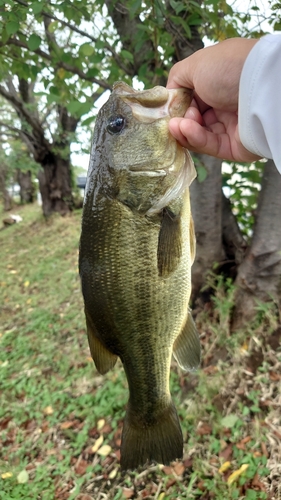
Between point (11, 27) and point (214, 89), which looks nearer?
point (214, 89)

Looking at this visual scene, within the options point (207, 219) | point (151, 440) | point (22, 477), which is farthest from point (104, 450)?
point (207, 219)

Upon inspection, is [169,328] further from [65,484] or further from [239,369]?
[65,484]

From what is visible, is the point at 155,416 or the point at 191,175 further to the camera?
the point at 155,416

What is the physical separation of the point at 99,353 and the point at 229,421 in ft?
6.37

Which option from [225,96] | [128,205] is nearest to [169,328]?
[128,205]

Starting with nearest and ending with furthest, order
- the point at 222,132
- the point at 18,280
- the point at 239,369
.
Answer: the point at 222,132 < the point at 239,369 < the point at 18,280

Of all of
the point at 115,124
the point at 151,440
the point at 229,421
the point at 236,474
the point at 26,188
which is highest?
the point at 115,124

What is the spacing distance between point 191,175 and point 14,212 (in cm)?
1723

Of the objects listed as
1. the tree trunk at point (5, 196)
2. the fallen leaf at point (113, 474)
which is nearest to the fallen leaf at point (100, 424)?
the fallen leaf at point (113, 474)

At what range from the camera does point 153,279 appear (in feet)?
5.61

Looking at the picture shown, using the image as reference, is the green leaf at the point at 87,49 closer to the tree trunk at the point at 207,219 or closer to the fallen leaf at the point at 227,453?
the tree trunk at the point at 207,219

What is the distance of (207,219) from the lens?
157 inches

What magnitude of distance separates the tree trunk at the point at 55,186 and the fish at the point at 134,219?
1125 centimetres

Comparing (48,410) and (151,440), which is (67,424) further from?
(151,440)
